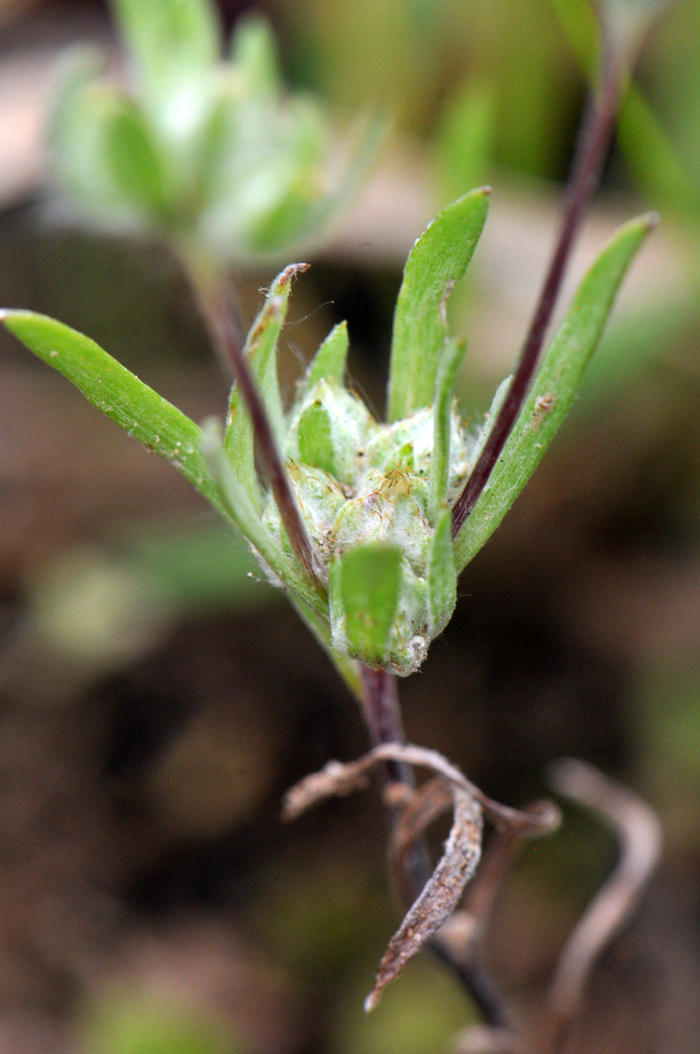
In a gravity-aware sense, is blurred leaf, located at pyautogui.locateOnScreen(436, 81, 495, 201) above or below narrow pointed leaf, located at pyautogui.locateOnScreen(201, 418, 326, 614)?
above

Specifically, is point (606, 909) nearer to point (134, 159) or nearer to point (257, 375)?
point (257, 375)

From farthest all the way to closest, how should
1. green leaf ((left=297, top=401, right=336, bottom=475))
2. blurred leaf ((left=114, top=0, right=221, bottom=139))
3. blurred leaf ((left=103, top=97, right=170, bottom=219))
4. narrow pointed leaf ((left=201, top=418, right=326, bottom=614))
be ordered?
blurred leaf ((left=114, top=0, right=221, bottom=139)), blurred leaf ((left=103, top=97, right=170, bottom=219)), green leaf ((left=297, top=401, right=336, bottom=475)), narrow pointed leaf ((left=201, top=418, right=326, bottom=614))

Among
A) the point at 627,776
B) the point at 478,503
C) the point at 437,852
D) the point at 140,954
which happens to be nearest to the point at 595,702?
the point at 627,776

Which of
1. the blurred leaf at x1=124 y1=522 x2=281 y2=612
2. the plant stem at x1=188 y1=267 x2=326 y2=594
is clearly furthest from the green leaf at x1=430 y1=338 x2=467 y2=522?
the blurred leaf at x1=124 y1=522 x2=281 y2=612

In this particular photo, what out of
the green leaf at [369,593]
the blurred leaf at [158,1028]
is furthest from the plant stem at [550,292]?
the blurred leaf at [158,1028]

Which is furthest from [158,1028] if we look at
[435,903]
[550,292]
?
[550,292]

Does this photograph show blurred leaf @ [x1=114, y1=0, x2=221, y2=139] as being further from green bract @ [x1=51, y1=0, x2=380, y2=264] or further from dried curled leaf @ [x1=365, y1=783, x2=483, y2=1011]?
dried curled leaf @ [x1=365, y1=783, x2=483, y2=1011]

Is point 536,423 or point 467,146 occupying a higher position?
point 467,146
